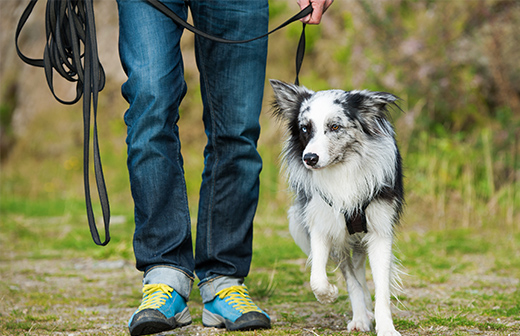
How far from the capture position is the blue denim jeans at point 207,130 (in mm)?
2385

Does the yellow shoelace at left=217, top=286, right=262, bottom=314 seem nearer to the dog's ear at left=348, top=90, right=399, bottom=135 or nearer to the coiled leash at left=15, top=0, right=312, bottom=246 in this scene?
the coiled leash at left=15, top=0, right=312, bottom=246

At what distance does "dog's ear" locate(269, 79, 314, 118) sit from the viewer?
2785 millimetres

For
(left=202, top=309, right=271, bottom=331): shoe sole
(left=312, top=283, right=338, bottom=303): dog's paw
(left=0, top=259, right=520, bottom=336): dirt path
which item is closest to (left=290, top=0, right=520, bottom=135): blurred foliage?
(left=0, top=259, right=520, bottom=336): dirt path

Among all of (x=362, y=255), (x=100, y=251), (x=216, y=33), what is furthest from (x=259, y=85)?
(x=100, y=251)

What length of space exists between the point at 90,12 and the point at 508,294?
2.79 metres

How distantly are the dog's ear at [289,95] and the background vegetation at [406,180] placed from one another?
1067 mm

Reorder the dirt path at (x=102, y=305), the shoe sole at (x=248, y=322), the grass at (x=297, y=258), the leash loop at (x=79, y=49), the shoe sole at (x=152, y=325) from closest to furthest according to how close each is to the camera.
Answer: the shoe sole at (x=152, y=325)
the leash loop at (x=79, y=49)
the shoe sole at (x=248, y=322)
the dirt path at (x=102, y=305)
the grass at (x=297, y=258)

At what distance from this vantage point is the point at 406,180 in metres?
6.16

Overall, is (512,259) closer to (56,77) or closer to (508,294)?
(508,294)

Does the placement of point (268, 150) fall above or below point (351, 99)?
below

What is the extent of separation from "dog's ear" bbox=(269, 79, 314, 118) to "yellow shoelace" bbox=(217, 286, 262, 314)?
3.04ft

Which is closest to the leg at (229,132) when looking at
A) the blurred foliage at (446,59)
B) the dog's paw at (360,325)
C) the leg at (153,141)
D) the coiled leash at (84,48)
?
the coiled leash at (84,48)

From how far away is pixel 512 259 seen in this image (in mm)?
4297

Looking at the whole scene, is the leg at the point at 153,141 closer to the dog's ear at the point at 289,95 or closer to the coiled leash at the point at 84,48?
the coiled leash at the point at 84,48
